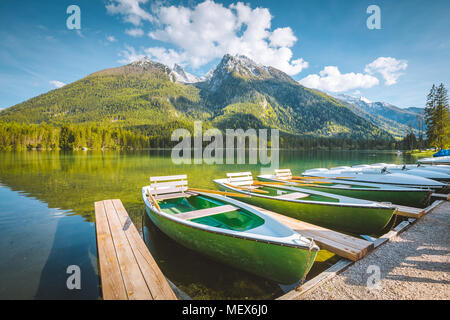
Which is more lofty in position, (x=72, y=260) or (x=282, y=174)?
(x=282, y=174)

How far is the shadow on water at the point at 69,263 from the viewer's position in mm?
4887

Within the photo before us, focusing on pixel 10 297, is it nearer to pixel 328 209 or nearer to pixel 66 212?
Answer: pixel 66 212

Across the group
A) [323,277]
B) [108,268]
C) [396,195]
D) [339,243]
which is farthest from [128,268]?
[396,195]

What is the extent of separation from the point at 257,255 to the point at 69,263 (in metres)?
6.08

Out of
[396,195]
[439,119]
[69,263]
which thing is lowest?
[69,263]

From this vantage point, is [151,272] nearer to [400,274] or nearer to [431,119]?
[400,274]

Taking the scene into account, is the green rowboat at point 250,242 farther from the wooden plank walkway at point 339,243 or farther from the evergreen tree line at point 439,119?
the evergreen tree line at point 439,119

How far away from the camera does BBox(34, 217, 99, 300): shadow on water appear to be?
16.0 ft

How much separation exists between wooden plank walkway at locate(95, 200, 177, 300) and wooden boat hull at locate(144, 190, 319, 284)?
50.9 inches

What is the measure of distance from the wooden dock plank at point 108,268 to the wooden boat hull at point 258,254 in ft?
5.98

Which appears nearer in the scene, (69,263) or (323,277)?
→ (323,277)

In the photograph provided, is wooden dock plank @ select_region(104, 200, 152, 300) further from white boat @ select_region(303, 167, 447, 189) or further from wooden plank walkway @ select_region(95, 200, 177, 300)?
white boat @ select_region(303, 167, 447, 189)

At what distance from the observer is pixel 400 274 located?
4375mm

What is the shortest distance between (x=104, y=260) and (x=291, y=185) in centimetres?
906
